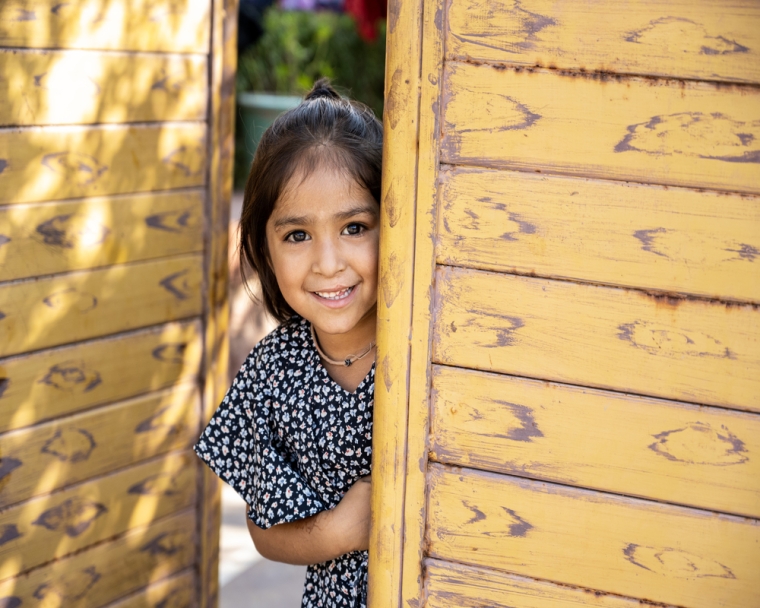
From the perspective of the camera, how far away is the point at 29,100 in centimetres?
199

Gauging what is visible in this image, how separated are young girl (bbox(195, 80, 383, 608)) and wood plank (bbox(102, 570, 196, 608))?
0.79 metres

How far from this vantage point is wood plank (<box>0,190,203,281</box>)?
2014 millimetres

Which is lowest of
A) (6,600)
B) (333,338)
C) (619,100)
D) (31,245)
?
(6,600)

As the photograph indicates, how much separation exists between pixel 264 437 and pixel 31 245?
754 millimetres

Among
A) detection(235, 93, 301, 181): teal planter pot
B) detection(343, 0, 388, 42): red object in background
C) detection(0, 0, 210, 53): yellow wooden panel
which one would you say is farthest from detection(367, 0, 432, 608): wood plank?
detection(343, 0, 388, 42): red object in background

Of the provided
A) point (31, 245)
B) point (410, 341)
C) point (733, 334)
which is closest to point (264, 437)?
point (410, 341)

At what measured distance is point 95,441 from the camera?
227 cm

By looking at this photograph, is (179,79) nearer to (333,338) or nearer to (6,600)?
(333,338)

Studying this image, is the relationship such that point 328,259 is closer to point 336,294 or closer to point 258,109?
point 336,294

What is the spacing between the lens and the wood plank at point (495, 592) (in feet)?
4.56

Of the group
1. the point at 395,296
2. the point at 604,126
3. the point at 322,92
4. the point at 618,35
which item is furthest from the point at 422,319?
the point at 322,92

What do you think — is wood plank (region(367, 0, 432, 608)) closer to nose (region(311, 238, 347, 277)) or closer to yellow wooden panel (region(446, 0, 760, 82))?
yellow wooden panel (region(446, 0, 760, 82))

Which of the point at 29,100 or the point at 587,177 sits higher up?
the point at 29,100

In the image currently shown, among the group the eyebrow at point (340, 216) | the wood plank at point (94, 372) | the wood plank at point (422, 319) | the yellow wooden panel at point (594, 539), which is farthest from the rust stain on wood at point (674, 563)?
the wood plank at point (94, 372)
